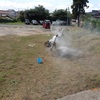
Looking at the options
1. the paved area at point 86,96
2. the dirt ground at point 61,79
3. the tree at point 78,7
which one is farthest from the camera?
the tree at point 78,7

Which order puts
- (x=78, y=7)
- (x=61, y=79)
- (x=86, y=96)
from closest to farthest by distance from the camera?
1. (x=86, y=96)
2. (x=61, y=79)
3. (x=78, y=7)

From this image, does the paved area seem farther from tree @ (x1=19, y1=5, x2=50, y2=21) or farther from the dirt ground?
tree @ (x1=19, y1=5, x2=50, y2=21)

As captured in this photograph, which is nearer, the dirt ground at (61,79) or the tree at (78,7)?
the dirt ground at (61,79)

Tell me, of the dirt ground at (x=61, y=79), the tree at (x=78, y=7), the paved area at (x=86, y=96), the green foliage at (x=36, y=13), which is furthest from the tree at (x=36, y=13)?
the paved area at (x=86, y=96)

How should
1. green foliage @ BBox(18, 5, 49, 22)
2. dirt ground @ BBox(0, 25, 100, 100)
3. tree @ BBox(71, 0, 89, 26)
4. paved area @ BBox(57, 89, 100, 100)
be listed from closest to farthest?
paved area @ BBox(57, 89, 100, 100) → dirt ground @ BBox(0, 25, 100, 100) → tree @ BBox(71, 0, 89, 26) → green foliage @ BBox(18, 5, 49, 22)

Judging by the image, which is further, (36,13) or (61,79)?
(36,13)

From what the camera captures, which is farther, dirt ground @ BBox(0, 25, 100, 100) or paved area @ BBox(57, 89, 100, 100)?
dirt ground @ BBox(0, 25, 100, 100)

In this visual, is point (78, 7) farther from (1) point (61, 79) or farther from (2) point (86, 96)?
(2) point (86, 96)

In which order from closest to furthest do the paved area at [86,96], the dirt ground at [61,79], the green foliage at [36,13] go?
the paved area at [86,96] → the dirt ground at [61,79] → the green foliage at [36,13]

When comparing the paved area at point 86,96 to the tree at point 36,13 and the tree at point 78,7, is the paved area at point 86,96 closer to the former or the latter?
the tree at point 78,7

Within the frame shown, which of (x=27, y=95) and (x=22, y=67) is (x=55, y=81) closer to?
(x=27, y=95)

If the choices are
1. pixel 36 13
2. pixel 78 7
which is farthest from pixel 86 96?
pixel 36 13

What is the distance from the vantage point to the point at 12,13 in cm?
6688

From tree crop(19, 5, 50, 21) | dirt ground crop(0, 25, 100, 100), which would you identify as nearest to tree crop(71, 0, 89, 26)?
tree crop(19, 5, 50, 21)
